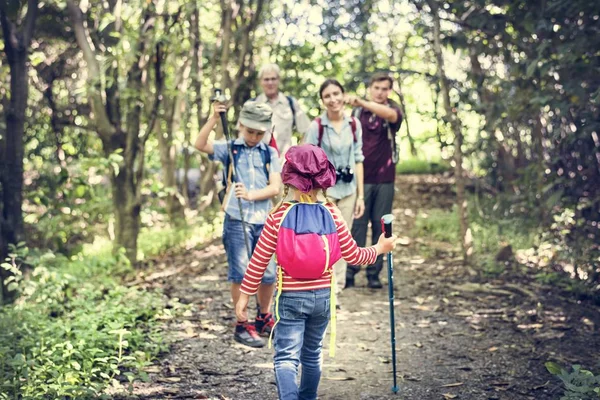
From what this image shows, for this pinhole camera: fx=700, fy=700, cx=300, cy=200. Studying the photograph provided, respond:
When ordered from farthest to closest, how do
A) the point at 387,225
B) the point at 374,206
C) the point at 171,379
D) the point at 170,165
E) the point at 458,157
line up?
the point at 170,165
the point at 458,157
the point at 374,206
the point at 171,379
the point at 387,225

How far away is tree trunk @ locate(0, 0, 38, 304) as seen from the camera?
6.80 metres

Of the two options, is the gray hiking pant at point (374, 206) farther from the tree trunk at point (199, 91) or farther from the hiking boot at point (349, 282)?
the tree trunk at point (199, 91)

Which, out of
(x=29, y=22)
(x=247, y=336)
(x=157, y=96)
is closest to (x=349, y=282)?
(x=247, y=336)

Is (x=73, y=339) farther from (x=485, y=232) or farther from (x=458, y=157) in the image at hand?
(x=485, y=232)

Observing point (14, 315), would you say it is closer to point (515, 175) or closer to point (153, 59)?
point (153, 59)

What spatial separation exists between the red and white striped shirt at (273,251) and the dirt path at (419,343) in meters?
1.21

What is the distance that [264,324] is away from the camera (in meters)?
5.73

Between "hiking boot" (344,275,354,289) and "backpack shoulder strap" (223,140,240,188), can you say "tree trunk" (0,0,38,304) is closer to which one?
"backpack shoulder strap" (223,140,240,188)

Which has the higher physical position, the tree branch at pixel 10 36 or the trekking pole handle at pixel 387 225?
the tree branch at pixel 10 36

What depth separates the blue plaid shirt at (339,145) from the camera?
6.35m

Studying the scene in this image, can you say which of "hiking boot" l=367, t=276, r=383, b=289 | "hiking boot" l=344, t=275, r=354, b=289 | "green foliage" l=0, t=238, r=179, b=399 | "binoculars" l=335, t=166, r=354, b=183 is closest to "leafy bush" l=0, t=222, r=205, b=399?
"green foliage" l=0, t=238, r=179, b=399

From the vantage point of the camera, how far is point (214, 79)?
11375 millimetres

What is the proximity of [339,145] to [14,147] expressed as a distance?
321 cm

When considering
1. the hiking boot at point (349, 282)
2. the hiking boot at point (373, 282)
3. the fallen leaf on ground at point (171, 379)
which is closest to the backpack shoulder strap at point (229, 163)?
the fallen leaf on ground at point (171, 379)
